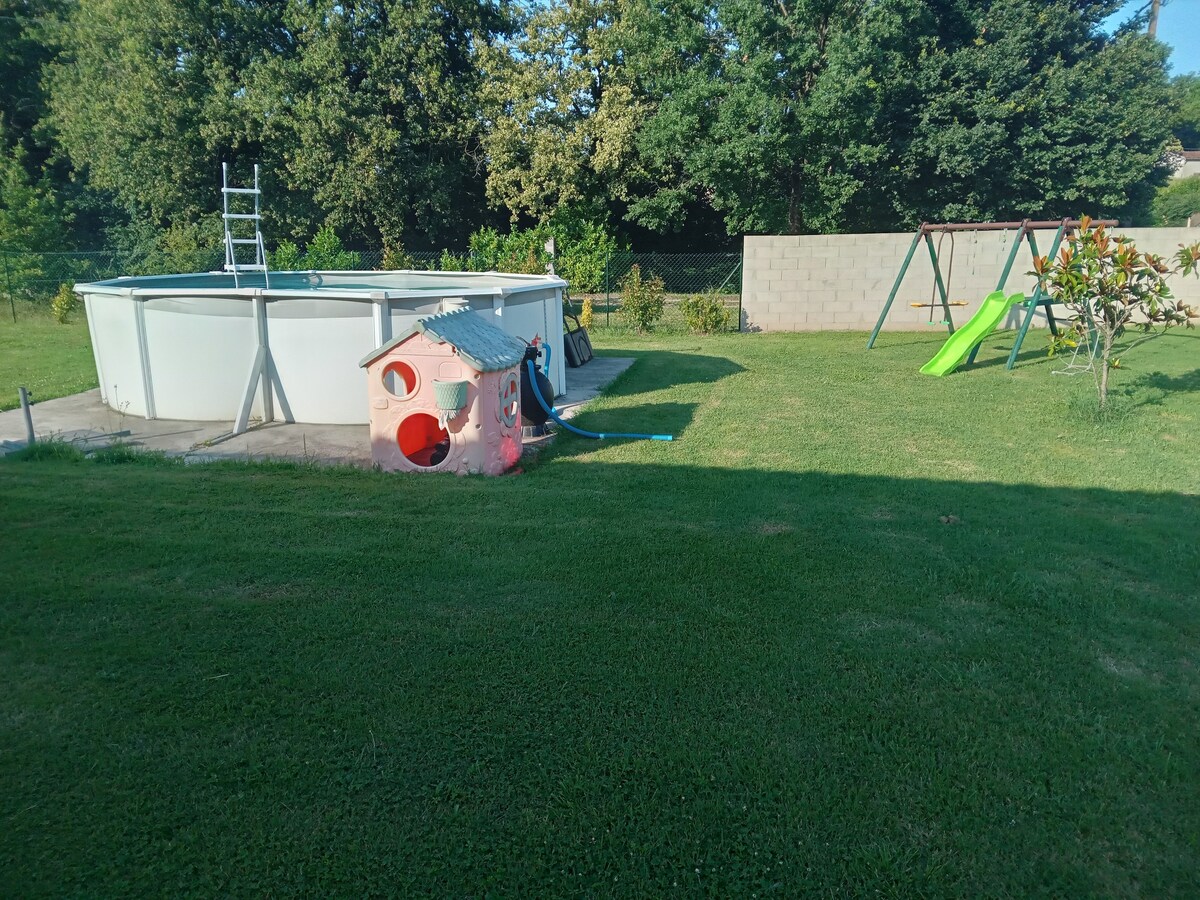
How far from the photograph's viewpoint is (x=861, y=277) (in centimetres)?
→ 1712

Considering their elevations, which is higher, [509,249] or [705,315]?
[509,249]

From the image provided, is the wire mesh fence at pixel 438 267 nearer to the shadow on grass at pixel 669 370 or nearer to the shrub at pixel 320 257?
the shrub at pixel 320 257

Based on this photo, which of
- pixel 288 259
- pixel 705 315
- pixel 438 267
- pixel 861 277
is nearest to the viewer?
pixel 705 315

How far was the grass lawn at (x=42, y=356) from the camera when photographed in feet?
34.8

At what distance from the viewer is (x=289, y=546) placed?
16.5 ft

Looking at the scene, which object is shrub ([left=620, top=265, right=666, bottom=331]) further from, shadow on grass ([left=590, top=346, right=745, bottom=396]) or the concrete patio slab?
the concrete patio slab

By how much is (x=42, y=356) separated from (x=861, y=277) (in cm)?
1455

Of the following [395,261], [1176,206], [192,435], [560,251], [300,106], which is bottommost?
[192,435]

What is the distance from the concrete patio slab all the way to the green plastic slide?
5204 millimetres

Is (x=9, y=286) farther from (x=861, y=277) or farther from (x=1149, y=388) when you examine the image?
(x=1149, y=388)

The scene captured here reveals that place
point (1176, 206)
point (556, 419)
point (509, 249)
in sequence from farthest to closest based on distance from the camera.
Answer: point (1176, 206), point (509, 249), point (556, 419)

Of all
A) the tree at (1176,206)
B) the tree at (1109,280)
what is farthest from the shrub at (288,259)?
the tree at (1176,206)

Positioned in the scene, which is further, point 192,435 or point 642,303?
point 642,303

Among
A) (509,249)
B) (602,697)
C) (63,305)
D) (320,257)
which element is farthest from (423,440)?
(509,249)
